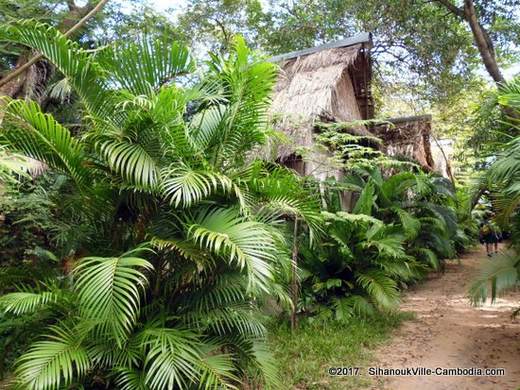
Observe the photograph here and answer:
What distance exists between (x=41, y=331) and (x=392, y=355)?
3573 millimetres

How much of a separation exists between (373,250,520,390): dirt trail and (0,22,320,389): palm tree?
5.97ft

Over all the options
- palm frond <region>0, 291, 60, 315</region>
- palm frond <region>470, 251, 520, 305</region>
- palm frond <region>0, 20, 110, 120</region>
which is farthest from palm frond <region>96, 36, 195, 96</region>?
palm frond <region>470, 251, 520, 305</region>

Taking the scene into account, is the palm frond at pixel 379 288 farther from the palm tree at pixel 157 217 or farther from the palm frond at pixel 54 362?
the palm frond at pixel 54 362

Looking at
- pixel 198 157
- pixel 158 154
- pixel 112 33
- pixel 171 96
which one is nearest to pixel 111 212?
pixel 158 154

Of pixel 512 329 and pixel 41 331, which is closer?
pixel 41 331

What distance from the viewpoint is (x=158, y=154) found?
323cm

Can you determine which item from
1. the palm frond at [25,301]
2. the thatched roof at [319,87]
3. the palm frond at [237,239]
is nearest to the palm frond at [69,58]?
the palm frond at [237,239]

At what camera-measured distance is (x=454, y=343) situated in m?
4.95

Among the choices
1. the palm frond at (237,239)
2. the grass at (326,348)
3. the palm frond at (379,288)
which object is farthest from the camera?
the palm frond at (379,288)

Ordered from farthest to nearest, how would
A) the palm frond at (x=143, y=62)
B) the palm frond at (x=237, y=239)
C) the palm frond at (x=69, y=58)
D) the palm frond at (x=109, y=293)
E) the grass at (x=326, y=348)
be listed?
1. the grass at (x=326, y=348)
2. the palm frond at (x=143, y=62)
3. the palm frond at (x=69, y=58)
4. the palm frond at (x=237, y=239)
5. the palm frond at (x=109, y=293)

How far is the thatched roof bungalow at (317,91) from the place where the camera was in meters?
A: 6.99

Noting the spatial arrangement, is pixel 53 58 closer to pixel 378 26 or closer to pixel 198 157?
pixel 198 157

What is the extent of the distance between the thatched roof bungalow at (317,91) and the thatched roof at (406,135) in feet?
2.74

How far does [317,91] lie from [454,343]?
4688mm
